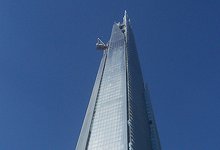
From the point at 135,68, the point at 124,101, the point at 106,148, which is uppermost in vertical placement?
the point at 135,68

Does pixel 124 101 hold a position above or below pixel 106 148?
above

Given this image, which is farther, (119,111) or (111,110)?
(111,110)

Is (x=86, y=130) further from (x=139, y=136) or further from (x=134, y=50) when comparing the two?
(x=134, y=50)

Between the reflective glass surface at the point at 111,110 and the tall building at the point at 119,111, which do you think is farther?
the tall building at the point at 119,111

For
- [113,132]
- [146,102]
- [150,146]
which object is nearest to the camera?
[113,132]

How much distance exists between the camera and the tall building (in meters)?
113

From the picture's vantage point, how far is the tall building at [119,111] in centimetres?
11275

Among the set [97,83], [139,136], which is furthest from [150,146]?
[97,83]

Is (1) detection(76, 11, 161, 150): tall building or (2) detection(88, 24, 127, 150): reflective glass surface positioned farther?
(1) detection(76, 11, 161, 150): tall building

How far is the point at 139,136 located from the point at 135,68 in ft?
178

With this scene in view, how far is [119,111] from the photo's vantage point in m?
123

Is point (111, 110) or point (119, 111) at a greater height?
point (111, 110)

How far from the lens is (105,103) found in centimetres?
13462

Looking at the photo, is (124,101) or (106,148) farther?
(124,101)
